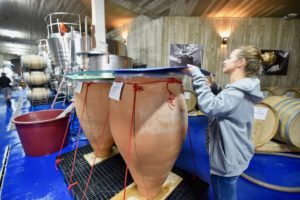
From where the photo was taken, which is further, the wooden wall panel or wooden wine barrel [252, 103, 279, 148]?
the wooden wall panel

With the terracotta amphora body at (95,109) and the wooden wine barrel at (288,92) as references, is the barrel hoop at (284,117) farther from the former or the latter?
the terracotta amphora body at (95,109)

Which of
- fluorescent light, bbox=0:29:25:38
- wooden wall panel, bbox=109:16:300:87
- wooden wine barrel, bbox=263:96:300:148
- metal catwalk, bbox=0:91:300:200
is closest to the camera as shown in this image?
metal catwalk, bbox=0:91:300:200

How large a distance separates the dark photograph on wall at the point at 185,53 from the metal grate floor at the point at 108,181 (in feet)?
13.4

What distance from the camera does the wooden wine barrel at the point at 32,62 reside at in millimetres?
5305

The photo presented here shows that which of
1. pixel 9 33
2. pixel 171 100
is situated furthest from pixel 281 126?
pixel 9 33

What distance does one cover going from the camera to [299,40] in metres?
5.10

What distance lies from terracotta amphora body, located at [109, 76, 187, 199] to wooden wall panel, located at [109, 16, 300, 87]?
4.38 metres

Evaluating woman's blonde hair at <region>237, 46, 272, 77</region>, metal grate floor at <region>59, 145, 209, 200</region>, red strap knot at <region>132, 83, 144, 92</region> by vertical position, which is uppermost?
woman's blonde hair at <region>237, 46, 272, 77</region>

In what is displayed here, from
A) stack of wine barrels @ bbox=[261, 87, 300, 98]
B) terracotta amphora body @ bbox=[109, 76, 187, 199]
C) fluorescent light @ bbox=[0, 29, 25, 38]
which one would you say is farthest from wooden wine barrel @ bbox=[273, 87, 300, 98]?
fluorescent light @ bbox=[0, 29, 25, 38]

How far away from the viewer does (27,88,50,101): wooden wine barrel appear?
5.42 metres

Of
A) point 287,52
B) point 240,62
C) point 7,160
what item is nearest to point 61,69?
point 7,160

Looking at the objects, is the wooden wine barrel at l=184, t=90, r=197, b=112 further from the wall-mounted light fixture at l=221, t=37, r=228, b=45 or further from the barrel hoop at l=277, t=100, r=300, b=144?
the wall-mounted light fixture at l=221, t=37, r=228, b=45

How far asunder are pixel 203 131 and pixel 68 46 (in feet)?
13.9

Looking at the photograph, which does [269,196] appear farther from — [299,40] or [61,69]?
[299,40]
